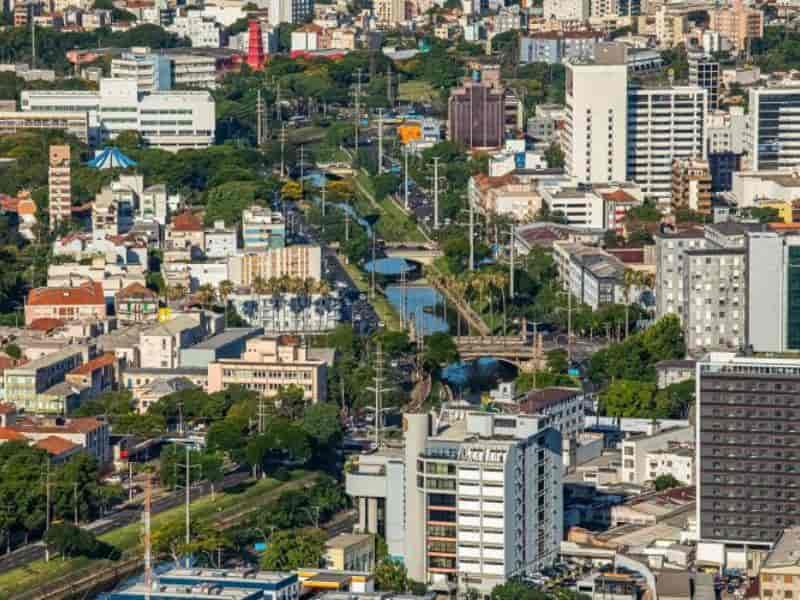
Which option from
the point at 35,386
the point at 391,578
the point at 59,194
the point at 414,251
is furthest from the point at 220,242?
the point at 391,578

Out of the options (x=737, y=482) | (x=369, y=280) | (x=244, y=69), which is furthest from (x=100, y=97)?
(x=737, y=482)

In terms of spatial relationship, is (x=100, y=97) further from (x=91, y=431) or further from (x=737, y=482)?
(x=737, y=482)

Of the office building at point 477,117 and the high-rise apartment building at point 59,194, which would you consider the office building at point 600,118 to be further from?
the high-rise apartment building at point 59,194

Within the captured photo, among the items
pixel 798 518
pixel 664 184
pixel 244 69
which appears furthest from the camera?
pixel 244 69

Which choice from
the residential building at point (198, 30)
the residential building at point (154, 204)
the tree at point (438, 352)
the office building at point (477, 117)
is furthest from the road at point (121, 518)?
the residential building at point (198, 30)

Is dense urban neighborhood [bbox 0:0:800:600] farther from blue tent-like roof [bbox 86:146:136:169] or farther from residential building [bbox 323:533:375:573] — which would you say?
blue tent-like roof [bbox 86:146:136:169]
